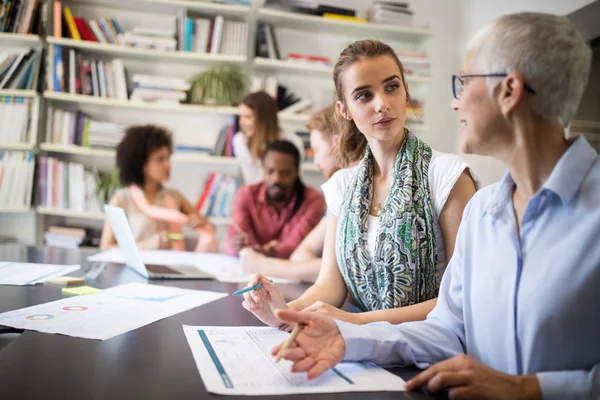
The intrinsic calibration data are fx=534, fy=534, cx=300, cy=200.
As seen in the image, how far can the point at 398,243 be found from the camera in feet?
3.98

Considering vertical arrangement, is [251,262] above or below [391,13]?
below

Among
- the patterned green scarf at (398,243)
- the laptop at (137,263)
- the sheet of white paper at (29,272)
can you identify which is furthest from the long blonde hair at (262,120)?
the patterned green scarf at (398,243)

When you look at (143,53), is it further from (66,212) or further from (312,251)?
(312,251)

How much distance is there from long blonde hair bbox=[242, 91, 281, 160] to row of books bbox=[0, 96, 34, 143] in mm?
1526

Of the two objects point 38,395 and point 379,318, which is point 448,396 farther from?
point 38,395

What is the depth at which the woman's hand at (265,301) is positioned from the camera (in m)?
1.08

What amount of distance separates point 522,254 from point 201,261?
5.04ft

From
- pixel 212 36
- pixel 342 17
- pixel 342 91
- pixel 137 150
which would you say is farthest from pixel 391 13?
pixel 342 91

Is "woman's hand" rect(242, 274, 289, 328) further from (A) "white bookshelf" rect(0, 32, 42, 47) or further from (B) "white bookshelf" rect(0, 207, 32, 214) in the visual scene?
(A) "white bookshelf" rect(0, 32, 42, 47)

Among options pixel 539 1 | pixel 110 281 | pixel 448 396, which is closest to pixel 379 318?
pixel 448 396

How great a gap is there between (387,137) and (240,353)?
2.12 feet

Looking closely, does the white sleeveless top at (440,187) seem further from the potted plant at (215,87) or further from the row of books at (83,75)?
the row of books at (83,75)

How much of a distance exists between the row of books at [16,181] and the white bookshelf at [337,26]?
1.95 m

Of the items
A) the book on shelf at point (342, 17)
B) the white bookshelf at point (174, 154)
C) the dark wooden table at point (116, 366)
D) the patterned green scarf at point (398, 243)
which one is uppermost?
the book on shelf at point (342, 17)
